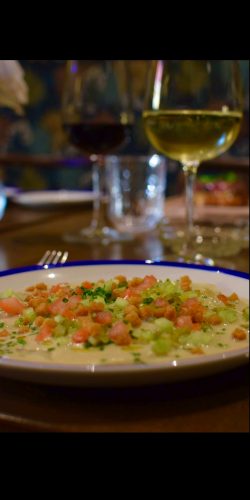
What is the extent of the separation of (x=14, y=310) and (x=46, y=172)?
4.85m

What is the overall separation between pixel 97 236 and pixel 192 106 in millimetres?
449

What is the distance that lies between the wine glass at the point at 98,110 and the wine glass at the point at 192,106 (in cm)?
33

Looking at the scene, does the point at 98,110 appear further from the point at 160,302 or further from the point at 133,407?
the point at 133,407

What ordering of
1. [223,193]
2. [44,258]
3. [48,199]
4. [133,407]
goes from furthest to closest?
[48,199]
[223,193]
[44,258]
[133,407]

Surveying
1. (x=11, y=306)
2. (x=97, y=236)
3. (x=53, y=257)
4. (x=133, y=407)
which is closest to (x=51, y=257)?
(x=53, y=257)

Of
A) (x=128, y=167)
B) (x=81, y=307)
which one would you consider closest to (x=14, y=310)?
(x=81, y=307)

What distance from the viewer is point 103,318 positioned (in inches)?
28.4

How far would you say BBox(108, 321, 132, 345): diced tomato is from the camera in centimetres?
67

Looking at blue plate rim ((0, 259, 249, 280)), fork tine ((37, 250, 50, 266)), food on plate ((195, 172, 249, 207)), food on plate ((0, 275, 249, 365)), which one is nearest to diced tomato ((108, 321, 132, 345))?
food on plate ((0, 275, 249, 365))

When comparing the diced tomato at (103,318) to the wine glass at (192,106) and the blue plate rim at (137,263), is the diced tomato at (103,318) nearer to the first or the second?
the blue plate rim at (137,263)

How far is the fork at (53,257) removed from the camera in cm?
132
